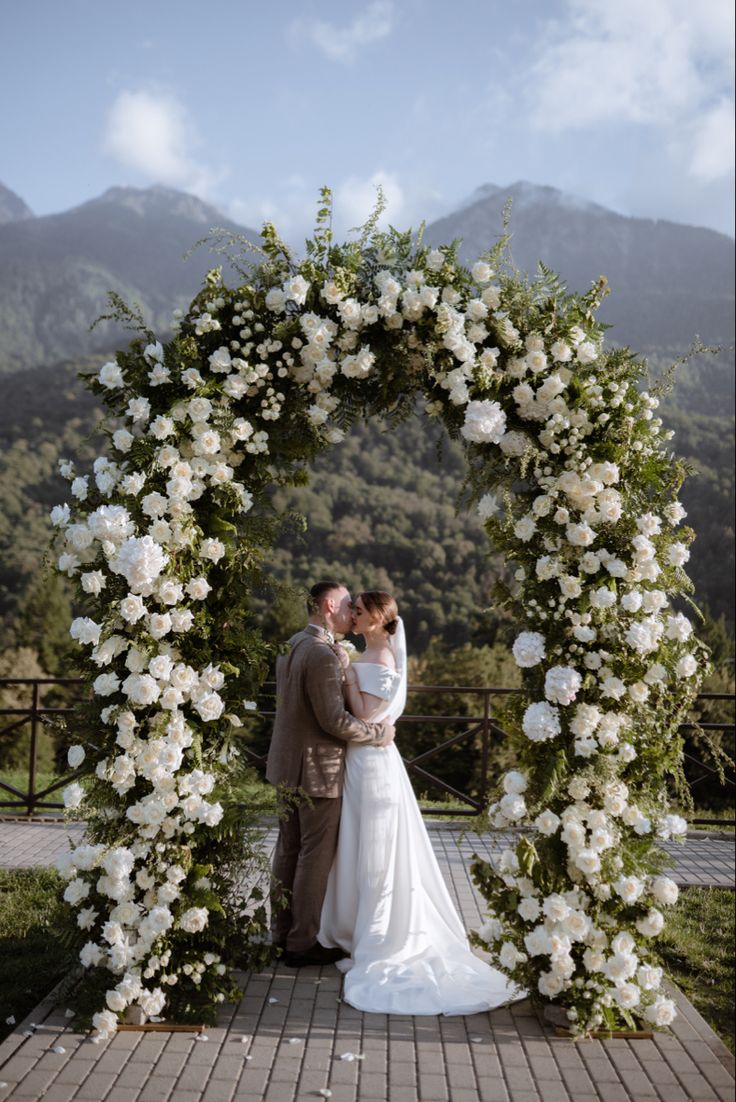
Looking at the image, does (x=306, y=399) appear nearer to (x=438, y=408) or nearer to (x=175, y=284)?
(x=438, y=408)

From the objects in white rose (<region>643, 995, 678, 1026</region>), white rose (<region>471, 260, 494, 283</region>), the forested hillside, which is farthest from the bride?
the forested hillside

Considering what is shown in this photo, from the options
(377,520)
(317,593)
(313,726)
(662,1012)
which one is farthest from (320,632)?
(377,520)

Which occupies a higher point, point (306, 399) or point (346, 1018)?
point (306, 399)

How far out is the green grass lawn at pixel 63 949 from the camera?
4.64 metres

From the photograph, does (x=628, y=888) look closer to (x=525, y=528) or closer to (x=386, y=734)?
(x=386, y=734)

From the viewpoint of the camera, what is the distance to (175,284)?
72.3 m

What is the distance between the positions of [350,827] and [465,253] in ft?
151

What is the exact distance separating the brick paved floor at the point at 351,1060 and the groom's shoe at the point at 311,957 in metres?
0.32

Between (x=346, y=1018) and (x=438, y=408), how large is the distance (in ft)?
9.38

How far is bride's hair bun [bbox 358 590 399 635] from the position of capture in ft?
17.0

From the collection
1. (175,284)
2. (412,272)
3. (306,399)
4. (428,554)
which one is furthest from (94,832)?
(175,284)

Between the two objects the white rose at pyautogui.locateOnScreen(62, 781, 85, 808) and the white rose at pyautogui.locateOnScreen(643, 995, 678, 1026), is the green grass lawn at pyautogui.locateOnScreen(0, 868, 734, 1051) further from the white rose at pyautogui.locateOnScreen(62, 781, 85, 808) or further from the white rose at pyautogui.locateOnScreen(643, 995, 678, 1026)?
the white rose at pyautogui.locateOnScreen(62, 781, 85, 808)

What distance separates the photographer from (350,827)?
5.00 meters

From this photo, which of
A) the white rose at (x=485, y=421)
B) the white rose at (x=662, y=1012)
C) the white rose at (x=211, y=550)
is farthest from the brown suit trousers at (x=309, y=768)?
the white rose at (x=662, y=1012)
